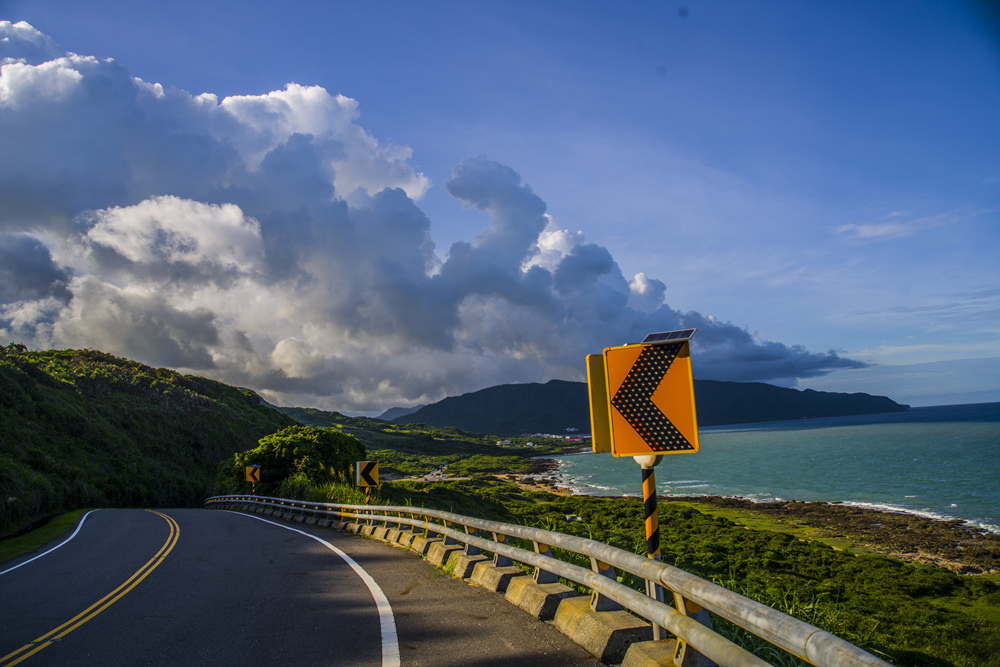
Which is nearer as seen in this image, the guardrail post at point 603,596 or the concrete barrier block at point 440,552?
the guardrail post at point 603,596

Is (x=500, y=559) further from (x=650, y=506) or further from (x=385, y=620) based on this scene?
(x=650, y=506)

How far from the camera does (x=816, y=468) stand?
90.5 meters

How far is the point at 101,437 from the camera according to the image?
2293 inches

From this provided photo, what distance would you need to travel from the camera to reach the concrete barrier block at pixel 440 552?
9.85 m

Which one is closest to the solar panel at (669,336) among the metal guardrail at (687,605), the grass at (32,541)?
the metal guardrail at (687,605)

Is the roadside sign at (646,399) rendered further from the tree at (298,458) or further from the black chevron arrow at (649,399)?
the tree at (298,458)

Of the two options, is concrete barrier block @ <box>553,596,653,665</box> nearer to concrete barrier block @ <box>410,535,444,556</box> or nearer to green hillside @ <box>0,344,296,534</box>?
concrete barrier block @ <box>410,535,444,556</box>

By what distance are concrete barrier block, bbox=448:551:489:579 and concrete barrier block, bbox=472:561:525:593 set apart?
0.18m

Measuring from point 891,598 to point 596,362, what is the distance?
26.5m

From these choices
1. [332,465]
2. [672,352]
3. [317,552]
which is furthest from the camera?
[332,465]

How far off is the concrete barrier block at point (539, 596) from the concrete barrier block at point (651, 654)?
1.75 metres

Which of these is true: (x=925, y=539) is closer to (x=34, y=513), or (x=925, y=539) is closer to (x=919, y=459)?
(x=34, y=513)

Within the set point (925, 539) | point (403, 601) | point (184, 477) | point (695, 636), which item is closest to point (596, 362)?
point (695, 636)

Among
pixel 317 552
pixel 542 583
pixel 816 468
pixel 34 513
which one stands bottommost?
pixel 816 468
